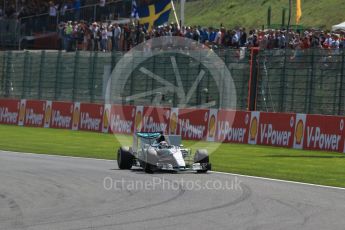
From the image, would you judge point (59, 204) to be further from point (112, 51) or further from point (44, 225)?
point (112, 51)

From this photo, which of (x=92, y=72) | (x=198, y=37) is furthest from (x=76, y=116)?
(x=198, y=37)

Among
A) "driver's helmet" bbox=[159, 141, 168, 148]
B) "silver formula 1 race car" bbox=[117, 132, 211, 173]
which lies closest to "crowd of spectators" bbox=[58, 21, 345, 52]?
"silver formula 1 race car" bbox=[117, 132, 211, 173]

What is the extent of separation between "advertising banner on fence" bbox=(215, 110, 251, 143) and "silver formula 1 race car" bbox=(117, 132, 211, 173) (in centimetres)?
1132

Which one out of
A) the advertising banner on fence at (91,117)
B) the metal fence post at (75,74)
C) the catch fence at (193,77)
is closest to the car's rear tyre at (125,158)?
the catch fence at (193,77)

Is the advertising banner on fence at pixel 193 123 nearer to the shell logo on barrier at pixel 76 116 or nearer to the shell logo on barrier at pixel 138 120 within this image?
the shell logo on barrier at pixel 138 120

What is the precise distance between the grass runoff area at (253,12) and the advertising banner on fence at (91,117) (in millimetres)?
14483

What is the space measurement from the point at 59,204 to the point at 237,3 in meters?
44.6

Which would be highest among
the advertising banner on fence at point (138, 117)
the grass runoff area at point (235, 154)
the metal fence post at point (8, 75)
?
the metal fence post at point (8, 75)

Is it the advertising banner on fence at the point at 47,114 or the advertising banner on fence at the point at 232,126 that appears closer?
the advertising banner on fence at the point at 232,126

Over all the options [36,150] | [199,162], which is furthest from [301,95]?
[199,162]

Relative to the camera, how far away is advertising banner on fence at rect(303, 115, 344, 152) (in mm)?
25547

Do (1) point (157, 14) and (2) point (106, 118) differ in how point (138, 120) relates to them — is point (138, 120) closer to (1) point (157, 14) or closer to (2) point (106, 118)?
(2) point (106, 118)

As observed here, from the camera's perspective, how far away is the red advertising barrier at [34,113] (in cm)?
4091

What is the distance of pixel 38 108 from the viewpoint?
41.2m
